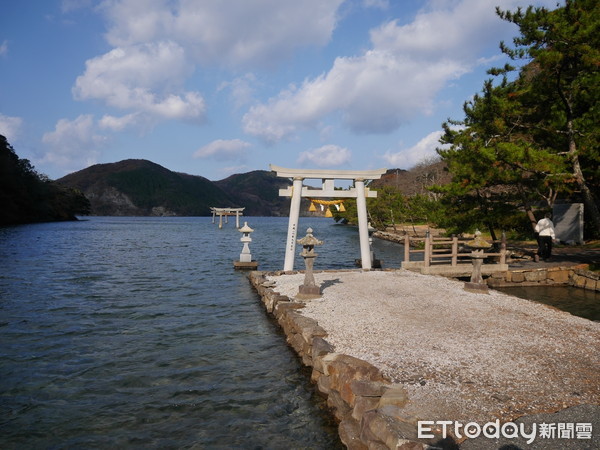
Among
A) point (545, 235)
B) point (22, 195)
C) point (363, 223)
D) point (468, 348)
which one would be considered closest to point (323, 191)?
point (363, 223)

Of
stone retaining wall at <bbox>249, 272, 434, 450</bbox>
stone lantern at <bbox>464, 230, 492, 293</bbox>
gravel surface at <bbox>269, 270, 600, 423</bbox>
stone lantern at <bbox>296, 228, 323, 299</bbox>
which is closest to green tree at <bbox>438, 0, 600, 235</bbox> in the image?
stone lantern at <bbox>464, 230, 492, 293</bbox>

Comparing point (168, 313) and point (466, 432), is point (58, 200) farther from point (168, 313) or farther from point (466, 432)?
point (466, 432)

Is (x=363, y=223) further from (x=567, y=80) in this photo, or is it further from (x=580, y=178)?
(x=567, y=80)

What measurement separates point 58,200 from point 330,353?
99.8m

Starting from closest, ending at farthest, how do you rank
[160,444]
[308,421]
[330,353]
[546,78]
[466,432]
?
[466,432] < [160,444] < [308,421] < [330,353] < [546,78]

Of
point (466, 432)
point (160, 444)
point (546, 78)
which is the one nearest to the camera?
point (466, 432)

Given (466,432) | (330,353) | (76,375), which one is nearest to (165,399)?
(76,375)

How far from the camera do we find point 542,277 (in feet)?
49.1

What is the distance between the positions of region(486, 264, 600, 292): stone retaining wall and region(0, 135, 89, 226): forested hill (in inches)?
2670

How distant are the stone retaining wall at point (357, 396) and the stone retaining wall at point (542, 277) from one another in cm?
1061

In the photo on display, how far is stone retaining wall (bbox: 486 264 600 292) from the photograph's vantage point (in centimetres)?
1480

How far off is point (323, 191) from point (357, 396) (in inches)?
433

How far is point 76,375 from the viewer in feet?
22.6
